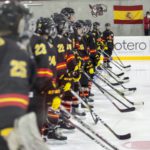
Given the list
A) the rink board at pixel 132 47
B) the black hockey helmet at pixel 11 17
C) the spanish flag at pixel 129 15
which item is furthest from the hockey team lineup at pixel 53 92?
the spanish flag at pixel 129 15

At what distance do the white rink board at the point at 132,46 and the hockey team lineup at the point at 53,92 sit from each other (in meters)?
2.54

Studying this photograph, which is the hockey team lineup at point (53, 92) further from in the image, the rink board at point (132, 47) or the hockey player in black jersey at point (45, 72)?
the rink board at point (132, 47)

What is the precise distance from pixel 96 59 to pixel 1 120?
5.49 meters

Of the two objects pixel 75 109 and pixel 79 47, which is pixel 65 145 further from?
pixel 79 47

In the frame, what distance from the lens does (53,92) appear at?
3541mm

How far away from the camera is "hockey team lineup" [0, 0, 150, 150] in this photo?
170 cm

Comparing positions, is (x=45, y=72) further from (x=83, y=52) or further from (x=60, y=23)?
(x=83, y=52)

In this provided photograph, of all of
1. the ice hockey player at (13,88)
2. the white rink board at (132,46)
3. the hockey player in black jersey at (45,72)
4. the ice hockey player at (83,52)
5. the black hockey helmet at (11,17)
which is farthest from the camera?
the white rink board at (132,46)

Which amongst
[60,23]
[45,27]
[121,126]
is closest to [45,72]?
[45,27]

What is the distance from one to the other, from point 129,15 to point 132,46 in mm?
2354

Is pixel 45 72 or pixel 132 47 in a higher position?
pixel 45 72

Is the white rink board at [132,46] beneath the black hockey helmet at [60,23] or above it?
beneath

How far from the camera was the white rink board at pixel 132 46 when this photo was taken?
13.0 meters

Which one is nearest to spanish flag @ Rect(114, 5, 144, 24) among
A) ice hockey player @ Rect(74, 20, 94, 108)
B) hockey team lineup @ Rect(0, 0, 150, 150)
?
hockey team lineup @ Rect(0, 0, 150, 150)
